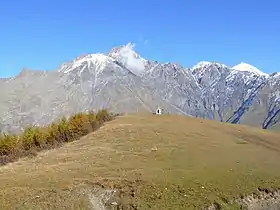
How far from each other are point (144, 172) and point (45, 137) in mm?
42781

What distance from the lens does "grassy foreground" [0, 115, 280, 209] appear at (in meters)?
45.4

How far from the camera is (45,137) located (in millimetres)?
92875

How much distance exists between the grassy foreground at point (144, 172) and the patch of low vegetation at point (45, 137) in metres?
5.10

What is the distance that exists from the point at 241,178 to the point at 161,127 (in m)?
42.7

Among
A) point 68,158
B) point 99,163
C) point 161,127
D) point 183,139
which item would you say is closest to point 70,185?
point 99,163

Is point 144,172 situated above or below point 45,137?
below

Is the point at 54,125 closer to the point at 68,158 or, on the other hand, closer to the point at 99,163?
the point at 68,158

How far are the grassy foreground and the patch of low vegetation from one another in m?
5.10

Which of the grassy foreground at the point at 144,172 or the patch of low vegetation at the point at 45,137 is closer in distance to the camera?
the grassy foreground at the point at 144,172

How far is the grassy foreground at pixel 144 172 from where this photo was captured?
149ft

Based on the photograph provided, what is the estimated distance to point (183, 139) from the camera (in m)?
81.3

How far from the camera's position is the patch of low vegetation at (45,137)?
A: 82637 mm

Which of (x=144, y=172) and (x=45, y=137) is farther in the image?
(x=45, y=137)

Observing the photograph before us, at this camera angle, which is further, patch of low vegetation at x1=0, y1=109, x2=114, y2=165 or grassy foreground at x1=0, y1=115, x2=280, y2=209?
patch of low vegetation at x1=0, y1=109, x2=114, y2=165
